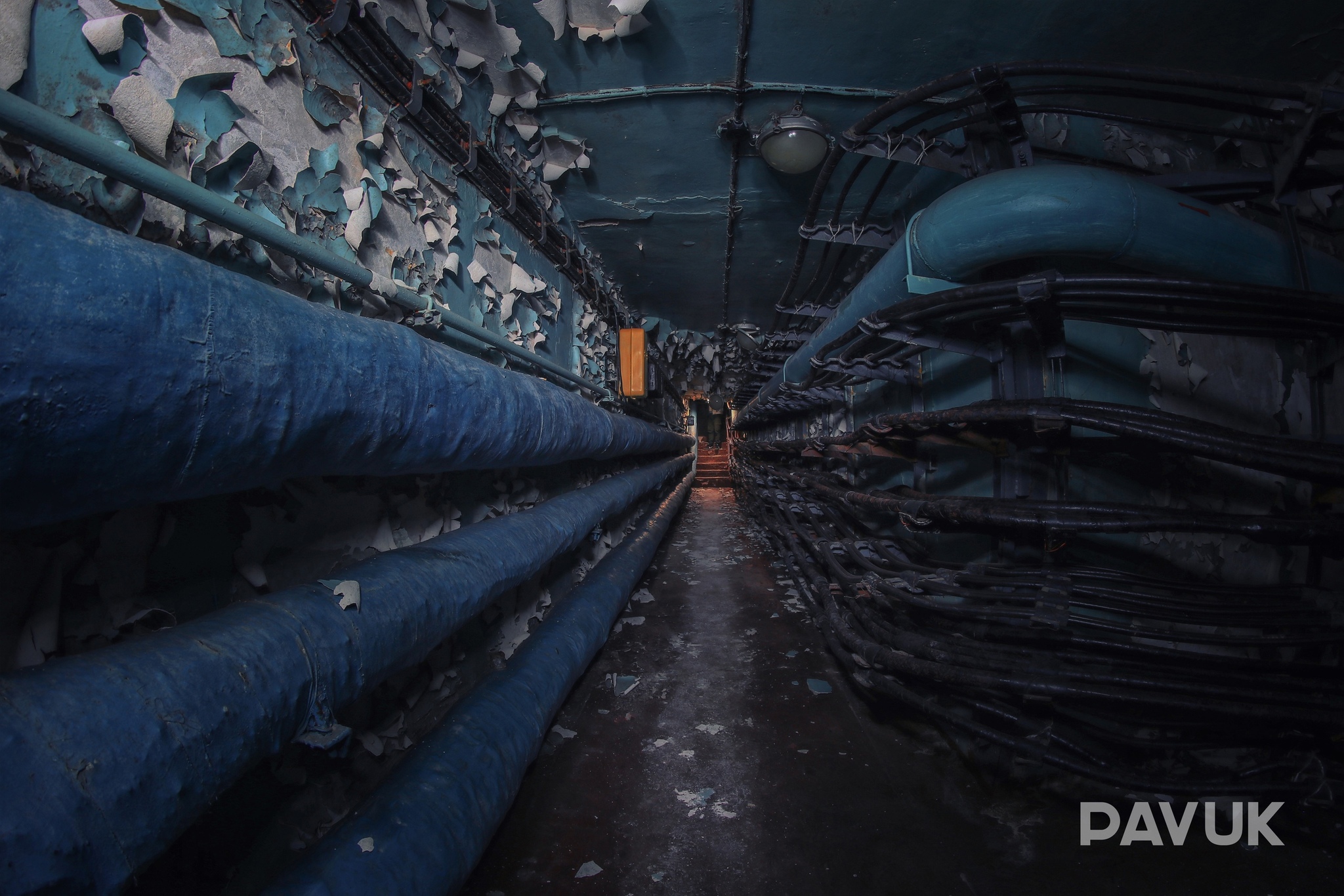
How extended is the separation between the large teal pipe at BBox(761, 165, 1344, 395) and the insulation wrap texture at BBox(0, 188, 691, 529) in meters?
1.49

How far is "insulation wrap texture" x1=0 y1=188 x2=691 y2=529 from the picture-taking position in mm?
466

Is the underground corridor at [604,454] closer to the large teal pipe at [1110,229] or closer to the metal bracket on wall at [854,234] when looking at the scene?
the large teal pipe at [1110,229]

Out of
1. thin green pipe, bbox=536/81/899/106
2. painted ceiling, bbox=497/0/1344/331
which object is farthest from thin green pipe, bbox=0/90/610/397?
thin green pipe, bbox=536/81/899/106

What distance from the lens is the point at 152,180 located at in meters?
0.75

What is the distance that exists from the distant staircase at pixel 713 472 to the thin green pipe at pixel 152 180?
11801 millimetres

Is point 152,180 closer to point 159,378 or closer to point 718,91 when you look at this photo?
point 159,378

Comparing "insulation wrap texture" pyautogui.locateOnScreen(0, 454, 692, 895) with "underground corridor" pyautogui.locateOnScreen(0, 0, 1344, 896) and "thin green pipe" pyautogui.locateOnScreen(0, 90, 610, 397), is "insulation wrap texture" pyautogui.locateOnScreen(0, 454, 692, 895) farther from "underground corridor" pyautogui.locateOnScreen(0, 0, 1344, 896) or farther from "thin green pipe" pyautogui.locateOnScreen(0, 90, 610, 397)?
"thin green pipe" pyautogui.locateOnScreen(0, 90, 610, 397)

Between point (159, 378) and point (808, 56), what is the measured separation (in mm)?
2383

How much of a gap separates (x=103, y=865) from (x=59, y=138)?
880 mm

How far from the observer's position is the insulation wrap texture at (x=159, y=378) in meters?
0.47

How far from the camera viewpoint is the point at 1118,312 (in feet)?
4.35

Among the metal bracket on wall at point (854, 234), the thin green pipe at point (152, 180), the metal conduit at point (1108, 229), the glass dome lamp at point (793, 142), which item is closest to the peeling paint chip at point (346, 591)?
the thin green pipe at point (152, 180)

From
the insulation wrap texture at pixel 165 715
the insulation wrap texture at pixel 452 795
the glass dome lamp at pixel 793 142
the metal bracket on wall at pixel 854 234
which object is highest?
the glass dome lamp at pixel 793 142

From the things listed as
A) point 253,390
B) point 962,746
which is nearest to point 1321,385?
point 962,746
